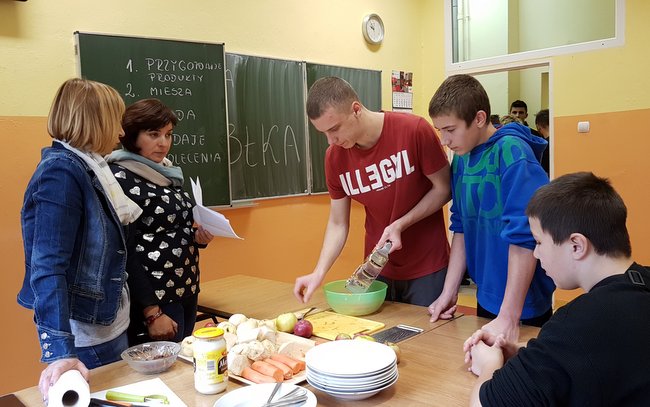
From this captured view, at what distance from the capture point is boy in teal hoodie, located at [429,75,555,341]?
1.50 metres

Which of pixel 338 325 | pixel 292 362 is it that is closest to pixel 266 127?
pixel 338 325

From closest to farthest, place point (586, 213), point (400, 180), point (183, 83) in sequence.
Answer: point (586, 213)
point (400, 180)
point (183, 83)

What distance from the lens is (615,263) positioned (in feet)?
3.56

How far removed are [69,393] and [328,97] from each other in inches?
46.9

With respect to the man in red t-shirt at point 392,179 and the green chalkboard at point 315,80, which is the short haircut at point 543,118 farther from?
the man in red t-shirt at point 392,179

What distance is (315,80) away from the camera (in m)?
4.34

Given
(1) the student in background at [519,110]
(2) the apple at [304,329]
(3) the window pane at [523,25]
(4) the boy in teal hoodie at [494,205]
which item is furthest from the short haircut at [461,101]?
(1) the student in background at [519,110]

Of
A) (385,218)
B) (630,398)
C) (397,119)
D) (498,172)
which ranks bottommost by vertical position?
(630,398)

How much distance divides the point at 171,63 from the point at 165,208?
1.73 metres

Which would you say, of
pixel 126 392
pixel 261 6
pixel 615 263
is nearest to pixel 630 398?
pixel 615 263

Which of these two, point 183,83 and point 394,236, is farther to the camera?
point 183,83

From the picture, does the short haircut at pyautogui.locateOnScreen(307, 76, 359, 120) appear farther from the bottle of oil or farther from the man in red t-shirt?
the bottle of oil

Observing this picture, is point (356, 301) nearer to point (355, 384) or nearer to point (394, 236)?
point (394, 236)

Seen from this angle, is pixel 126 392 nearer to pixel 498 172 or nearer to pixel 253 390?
pixel 253 390
